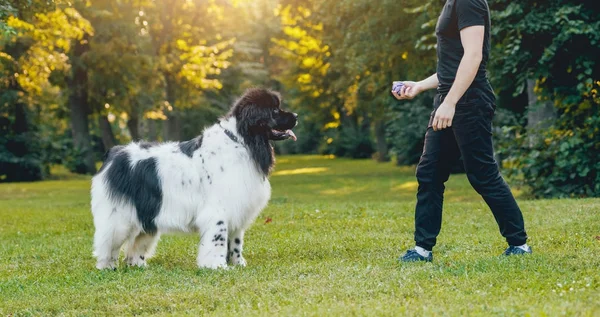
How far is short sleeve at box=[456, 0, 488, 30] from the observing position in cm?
612

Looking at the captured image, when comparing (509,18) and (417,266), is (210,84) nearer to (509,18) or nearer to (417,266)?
(509,18)

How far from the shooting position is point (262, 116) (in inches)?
285

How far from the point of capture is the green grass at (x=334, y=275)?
16.5 feet

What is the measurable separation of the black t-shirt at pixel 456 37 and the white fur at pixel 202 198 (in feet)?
6.80

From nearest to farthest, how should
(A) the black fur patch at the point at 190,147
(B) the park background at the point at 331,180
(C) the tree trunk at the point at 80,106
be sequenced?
(B) the park background at the point at 331,180, (A) the black fur patch at the point at 190,147, (C) the tree trunk at the point at 80,106

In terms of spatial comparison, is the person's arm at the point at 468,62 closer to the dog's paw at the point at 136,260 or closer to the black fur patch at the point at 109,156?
the black fur patch at the point at 109,156

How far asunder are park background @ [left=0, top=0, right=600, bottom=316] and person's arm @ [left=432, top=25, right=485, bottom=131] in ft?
4.51

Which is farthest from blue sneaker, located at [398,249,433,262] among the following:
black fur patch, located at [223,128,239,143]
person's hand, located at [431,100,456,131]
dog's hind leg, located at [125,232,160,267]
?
dog's hind leg, located at [125,232,160,267]

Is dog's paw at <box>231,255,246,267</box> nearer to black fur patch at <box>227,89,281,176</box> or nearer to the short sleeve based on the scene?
black fur patch at <box>227,89,281,176</box>

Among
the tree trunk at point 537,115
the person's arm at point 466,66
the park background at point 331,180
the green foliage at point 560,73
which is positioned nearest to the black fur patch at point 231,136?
the park background at point 331,180

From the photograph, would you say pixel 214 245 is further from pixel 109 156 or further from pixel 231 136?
pixel 109 156

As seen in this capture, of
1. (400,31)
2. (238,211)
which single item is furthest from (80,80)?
(238,211)

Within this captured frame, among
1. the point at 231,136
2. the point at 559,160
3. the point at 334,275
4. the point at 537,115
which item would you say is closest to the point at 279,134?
the point at 231,136

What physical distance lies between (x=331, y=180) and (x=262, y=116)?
21.4m
